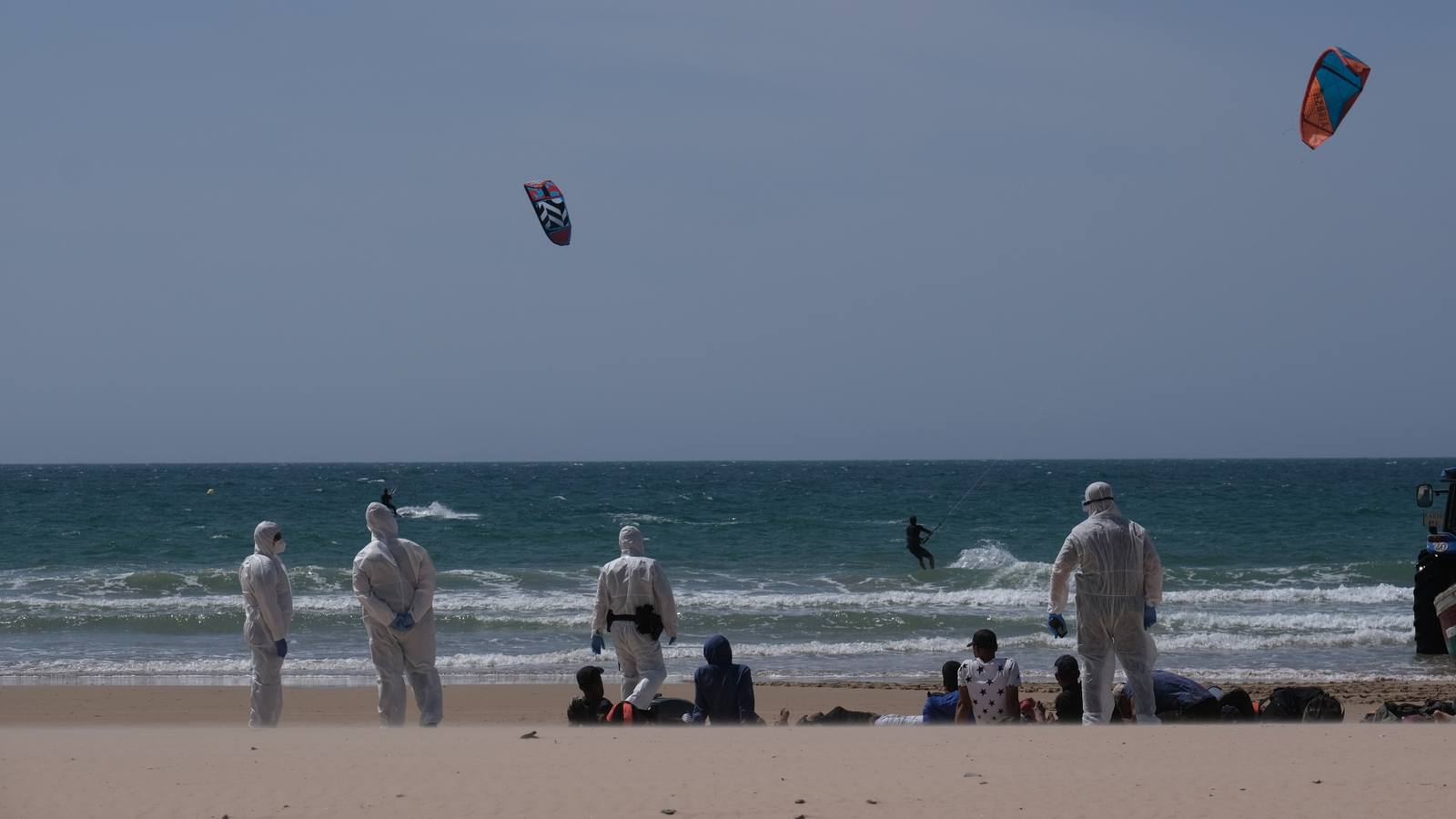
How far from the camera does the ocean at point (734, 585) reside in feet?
47.5

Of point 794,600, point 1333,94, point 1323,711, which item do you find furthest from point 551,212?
point 1323,711

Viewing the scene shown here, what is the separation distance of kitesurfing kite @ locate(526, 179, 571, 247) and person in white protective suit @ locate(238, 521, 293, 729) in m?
9.33

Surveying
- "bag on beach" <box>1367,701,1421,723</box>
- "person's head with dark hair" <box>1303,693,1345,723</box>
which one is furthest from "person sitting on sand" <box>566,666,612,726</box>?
"bag on beach" <box>1367,701,1421,723</box>

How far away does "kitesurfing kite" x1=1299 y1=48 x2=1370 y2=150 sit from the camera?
475 inches

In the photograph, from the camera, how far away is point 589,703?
8.29m

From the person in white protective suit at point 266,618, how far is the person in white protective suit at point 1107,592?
15.0ft

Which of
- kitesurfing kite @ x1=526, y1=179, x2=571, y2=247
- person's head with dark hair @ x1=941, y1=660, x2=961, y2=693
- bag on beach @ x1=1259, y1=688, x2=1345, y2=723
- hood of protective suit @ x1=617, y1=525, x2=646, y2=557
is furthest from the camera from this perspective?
kitesurfing kite @ x1=526, y1=179, x2=571, y2=247

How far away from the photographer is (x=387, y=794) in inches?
225

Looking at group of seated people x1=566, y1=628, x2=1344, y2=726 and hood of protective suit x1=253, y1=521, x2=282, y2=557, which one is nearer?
group of seated people x1=566, y1=628, x2=1344, y2=726

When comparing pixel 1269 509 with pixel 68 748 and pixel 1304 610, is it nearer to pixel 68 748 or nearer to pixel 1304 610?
pixel 1304 610

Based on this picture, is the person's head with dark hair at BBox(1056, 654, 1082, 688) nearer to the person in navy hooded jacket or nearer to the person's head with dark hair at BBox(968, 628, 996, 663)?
the person's head with dark hair at BBox(968, 628, 996, 663)

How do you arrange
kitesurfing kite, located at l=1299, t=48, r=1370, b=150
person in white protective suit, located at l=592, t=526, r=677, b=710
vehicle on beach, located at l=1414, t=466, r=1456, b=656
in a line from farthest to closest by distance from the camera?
vehicle on beach, located at l=1414, t=466, r=1456, b=656
kitesurfing kite, located at l=1299, t=48, r=1370, b=150
person in white protective suit, located at l=592, t=526, r=677, b=710

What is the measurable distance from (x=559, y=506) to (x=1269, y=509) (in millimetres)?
22981

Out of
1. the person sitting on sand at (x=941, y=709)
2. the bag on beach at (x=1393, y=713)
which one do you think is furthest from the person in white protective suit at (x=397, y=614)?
the bag on beach at (x=1393, y=713)
